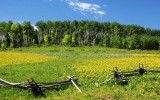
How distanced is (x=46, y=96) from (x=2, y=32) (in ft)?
545

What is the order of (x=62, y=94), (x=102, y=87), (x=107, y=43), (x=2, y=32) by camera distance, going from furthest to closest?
(x=107, y=43) → (x=2, y=32) → (x=102, y=87) → (x=62, y=94)

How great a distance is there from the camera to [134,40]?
187m

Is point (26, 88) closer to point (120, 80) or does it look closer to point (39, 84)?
point (39, 84)

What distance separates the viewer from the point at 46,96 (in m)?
23.1

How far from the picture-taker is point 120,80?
25.7 meters

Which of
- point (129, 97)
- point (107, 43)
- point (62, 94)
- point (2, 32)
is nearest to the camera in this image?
point (129, 97)

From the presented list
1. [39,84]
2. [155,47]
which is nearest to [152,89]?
[39,84]

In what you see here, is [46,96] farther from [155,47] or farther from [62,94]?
[155,47]

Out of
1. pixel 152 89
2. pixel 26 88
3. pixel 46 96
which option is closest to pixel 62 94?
pixel 46 96

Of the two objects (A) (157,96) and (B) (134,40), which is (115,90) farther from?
(B) (134,40)

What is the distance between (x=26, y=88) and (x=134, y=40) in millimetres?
167194

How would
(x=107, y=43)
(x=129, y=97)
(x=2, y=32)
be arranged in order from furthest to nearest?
(x=107, y=43), (x=2, y=32), (x=129, y=97)

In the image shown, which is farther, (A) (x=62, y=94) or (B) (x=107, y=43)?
(B) (x=107, y=43)

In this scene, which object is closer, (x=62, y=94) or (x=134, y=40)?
(x=62, y=94)
